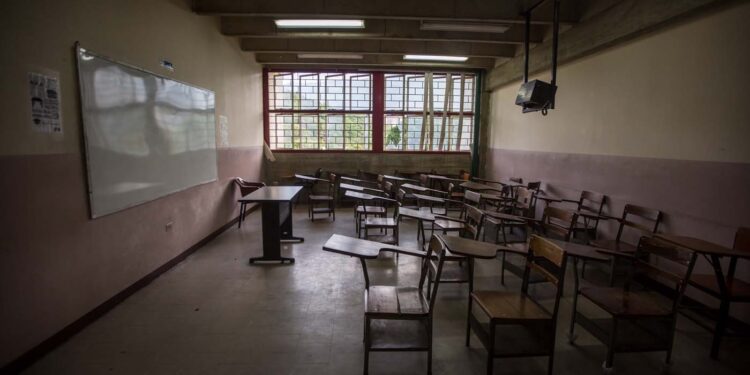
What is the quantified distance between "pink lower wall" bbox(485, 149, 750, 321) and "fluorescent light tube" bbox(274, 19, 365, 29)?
3682 mm

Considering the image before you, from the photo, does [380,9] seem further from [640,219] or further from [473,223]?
[640,219]

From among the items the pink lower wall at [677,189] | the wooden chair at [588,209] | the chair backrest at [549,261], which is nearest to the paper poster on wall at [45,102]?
the chair backrest at [549,261]

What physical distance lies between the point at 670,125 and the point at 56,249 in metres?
5.47

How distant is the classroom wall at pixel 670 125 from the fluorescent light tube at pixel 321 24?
3.20 meters

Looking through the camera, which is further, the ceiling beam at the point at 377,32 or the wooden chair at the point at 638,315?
the ceiling beam at the point at 377,32

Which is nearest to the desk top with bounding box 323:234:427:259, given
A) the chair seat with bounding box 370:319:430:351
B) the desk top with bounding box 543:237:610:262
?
the chair seat with bounding box 370:319:430:351

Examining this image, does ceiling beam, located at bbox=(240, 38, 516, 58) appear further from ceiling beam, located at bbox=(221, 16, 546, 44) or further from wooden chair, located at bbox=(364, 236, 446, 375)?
wooden chair, located at bbox=(364, 236, 446, 375)

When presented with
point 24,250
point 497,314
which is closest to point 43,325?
point 24,250

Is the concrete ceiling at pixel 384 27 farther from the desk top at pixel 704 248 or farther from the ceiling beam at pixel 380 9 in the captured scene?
A: the desk top at pixel 704 248

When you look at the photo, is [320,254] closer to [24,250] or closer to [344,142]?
[24,250]

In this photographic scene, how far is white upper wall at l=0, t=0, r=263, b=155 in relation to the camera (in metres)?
2.29

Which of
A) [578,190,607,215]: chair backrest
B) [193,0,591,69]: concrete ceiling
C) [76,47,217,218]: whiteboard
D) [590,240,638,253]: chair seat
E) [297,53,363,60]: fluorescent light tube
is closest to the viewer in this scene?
[76,47,217,218]: whiteboard

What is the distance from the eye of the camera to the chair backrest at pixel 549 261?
2146 millimetres

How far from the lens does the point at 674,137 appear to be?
11.9 feet
